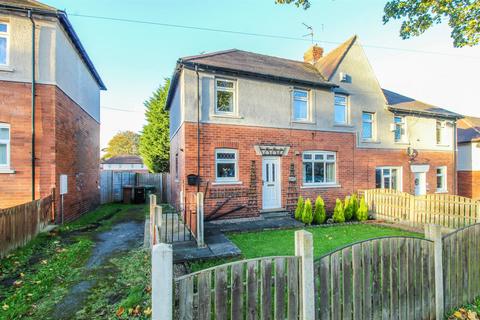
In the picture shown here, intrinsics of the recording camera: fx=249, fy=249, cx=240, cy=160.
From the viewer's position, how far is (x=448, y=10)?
7.80 metres

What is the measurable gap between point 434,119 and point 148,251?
1839cm

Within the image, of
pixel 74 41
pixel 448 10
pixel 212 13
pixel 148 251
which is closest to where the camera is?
pixel 148 251

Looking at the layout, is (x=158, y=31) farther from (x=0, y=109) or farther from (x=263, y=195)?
(x=263, y=195)

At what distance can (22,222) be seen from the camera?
21.4 feet

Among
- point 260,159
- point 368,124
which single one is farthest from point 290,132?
point 368,124

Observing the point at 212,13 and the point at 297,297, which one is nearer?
the point at 297,297

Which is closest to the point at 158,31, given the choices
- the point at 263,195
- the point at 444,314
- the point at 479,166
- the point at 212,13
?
the point at 212,13

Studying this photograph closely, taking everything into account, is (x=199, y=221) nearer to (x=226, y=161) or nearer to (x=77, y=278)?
(x=77, y=278)

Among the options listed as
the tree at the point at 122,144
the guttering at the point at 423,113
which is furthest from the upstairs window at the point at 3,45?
the tree at the point at 122,144

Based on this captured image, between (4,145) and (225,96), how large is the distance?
788cm

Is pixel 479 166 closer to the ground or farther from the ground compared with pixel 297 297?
farther from the ground

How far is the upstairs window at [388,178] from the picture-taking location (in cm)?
1406

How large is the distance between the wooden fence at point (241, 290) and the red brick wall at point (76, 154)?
883cm

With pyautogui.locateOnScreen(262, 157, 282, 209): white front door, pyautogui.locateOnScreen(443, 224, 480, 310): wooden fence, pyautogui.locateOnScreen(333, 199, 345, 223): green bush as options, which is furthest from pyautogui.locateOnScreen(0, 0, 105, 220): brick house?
pyautogui.locateOnScreen(443, 224, 480, 310): wooden fence
